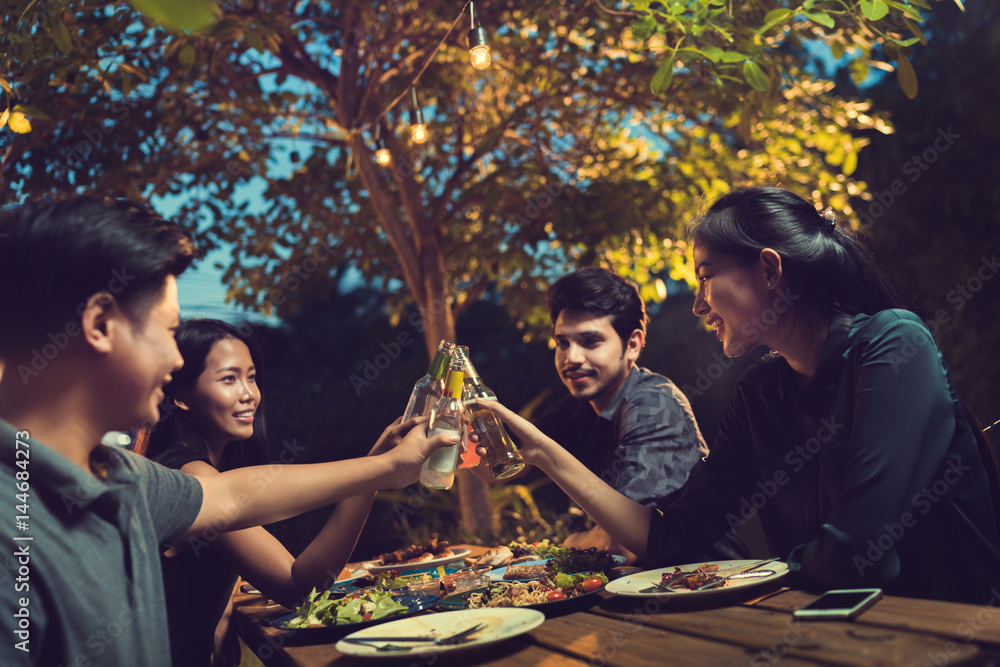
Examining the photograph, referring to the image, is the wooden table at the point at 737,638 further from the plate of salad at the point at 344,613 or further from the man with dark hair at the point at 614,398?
the man with dark hair at the point at 614,398

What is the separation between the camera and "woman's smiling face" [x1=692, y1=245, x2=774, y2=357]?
5.50 ft

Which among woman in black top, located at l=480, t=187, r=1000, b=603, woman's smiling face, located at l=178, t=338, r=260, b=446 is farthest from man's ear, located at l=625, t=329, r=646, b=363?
woman's smiling face, located at l=178, t=338, r=260, b=446

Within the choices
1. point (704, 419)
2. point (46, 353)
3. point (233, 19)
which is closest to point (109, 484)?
point (46, 353)

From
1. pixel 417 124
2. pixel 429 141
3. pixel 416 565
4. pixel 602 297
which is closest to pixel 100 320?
pixel 416 565

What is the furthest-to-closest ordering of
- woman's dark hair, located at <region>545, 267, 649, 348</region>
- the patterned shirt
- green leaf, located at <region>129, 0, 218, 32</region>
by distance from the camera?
woman's dark hair, located at <region>545, 267, 649, 348</region> < the patterned shirt < green leaf, located at <region>129, 0, 218, 32</region>

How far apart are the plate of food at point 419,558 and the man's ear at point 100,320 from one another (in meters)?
1.22

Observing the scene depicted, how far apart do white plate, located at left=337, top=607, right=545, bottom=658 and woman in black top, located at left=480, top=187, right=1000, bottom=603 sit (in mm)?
574

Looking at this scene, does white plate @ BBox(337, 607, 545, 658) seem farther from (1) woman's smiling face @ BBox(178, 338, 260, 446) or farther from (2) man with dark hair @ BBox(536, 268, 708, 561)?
(2) man with dark hair @ BBox(536, 268, 708, 561)

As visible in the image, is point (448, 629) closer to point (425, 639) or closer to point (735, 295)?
point (425, 639)

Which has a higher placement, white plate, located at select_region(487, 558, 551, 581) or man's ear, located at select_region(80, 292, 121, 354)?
man's ear, located at select_region(80, 292, 121, 354)

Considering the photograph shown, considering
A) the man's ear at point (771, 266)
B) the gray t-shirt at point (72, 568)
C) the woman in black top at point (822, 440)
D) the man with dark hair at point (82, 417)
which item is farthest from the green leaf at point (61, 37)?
the man's ear at point (771, 266)

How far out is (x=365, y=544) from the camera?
299 inches

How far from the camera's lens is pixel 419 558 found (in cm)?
217

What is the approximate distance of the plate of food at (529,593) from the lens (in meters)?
1.39
